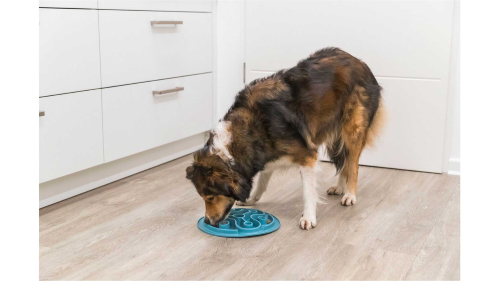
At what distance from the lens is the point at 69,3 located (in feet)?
8.70

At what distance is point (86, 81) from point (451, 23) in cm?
223

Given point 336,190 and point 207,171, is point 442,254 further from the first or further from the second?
point 207,171

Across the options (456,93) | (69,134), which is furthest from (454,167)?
(69,134)

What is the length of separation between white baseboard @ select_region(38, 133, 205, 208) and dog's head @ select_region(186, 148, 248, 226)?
885mm

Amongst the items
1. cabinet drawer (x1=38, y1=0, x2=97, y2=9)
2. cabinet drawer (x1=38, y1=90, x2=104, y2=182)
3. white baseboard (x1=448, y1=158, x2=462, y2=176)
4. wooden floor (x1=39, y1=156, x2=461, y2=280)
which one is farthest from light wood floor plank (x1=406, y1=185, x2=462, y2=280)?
cabinet drawer (x1=38, y1=0, x2=97, y2=9)

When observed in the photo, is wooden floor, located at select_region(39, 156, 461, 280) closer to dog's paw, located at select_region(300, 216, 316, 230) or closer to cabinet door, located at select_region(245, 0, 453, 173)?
dog's paw, located at select_region(300, 216, 316, 230)

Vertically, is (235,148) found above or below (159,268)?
above

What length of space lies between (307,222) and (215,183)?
1.73 feet

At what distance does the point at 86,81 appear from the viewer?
9.32 ft

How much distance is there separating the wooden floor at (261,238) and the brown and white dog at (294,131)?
0.52ft

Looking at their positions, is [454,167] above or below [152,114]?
below
